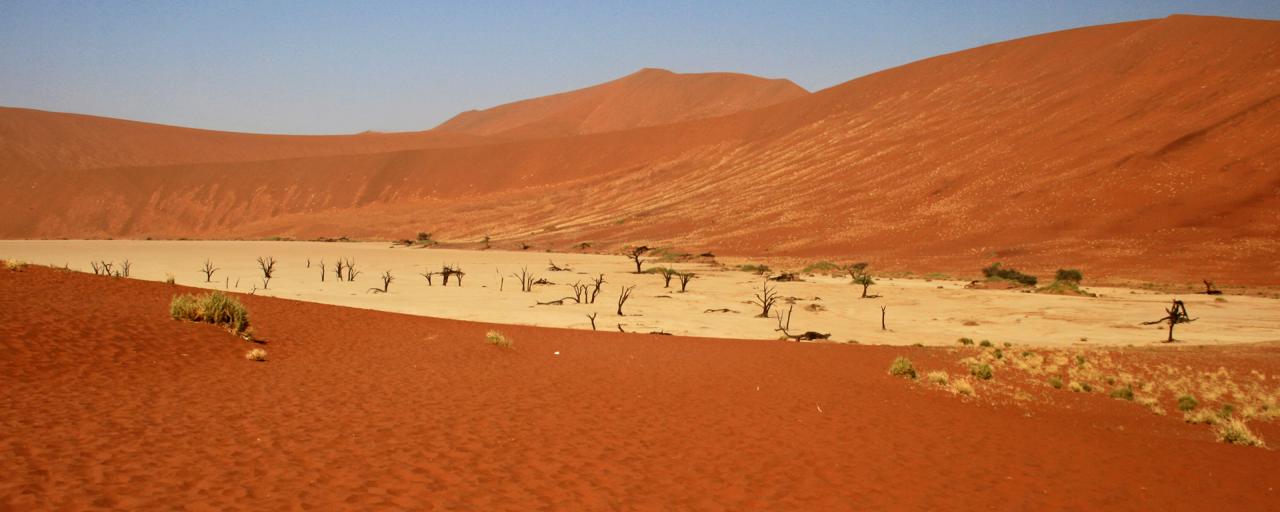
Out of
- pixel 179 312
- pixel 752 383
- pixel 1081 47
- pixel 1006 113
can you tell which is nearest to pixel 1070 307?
pixel 752 383

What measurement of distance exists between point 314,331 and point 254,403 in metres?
6.88

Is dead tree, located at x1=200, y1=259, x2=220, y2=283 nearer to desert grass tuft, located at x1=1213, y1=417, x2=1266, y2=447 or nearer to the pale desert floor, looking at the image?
the pale desert floor

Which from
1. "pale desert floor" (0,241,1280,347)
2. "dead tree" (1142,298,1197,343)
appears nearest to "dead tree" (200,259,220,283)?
"pale desert floor" (0,241,1280,347)

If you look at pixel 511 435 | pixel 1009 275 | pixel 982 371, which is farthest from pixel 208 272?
pixel 1009 275

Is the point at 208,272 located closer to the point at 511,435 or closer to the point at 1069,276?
the point at 511,435

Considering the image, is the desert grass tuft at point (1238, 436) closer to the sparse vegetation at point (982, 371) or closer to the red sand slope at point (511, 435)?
the red sand slope at point (511, 435)

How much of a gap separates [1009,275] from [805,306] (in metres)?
12.2

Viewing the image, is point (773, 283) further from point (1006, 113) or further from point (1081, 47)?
point (1081, 47)

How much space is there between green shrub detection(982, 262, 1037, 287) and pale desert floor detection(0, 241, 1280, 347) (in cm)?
228

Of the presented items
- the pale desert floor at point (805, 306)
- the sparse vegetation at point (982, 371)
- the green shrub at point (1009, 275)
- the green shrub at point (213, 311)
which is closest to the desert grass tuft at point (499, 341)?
the green shrub at point (213, 311)

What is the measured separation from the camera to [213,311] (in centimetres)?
1495

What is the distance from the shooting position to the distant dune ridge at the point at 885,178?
44250mm

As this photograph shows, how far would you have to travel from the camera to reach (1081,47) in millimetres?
71688

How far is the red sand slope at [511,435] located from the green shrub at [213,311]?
0.40 metres
